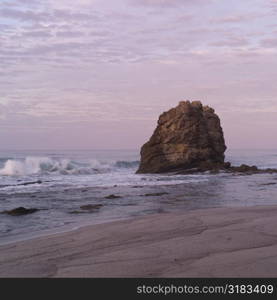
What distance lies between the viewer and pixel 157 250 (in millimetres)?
6598

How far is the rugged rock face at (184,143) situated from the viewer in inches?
1444

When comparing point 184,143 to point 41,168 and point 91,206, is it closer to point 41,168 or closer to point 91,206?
point 41,168

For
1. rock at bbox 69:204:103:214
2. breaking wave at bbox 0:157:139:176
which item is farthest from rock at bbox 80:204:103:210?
breaking wave at bbox 0:157:139:176

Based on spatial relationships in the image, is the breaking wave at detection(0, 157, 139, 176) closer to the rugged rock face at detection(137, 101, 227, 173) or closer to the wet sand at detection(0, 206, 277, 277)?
the rugged rock face at detection(137, 101, 227, 173)

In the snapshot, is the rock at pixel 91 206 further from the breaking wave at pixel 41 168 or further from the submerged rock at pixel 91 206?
the breaking wave at pixel 41 168

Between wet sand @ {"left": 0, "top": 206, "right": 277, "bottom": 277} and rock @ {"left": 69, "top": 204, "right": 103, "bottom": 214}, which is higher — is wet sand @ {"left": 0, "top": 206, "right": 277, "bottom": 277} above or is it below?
above

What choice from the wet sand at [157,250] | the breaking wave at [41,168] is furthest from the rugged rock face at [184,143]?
the wet sand at [157,250]

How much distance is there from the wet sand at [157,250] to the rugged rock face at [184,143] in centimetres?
2688

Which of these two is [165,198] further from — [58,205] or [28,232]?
[28,232]

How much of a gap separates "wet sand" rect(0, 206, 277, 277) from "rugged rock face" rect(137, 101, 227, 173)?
26.9m

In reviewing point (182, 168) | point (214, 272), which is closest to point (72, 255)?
point (214, 272)

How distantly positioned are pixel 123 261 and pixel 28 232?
4.28 metres

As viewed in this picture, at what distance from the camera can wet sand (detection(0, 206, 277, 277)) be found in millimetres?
5434

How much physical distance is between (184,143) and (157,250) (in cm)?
3084
